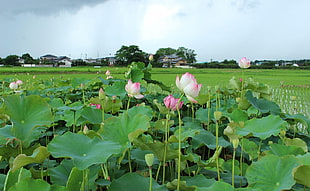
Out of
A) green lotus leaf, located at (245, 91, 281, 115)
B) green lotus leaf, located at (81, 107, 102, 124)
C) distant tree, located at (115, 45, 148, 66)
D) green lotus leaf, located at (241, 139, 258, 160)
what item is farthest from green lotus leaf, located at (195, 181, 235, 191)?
distant tree, located at (115, 45, 148, 66)

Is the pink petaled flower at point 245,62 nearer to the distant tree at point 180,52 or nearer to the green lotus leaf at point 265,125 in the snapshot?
the green lotus leaf at point 265,125

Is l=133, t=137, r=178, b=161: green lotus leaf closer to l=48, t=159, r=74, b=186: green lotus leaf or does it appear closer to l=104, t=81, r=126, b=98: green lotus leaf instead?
l=48, t=159, r=74, b=186: green lotus leaf

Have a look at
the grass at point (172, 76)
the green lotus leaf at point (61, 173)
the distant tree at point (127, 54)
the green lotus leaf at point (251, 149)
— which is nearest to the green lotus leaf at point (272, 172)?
the green lotus leaf at point (251, 149)

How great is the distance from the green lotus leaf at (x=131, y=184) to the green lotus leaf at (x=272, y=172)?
0.18m

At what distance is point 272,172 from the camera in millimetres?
513

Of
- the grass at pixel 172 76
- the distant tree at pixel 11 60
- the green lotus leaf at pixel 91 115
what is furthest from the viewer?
the distant tree at pixel 11 60

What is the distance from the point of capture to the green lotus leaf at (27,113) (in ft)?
2.00

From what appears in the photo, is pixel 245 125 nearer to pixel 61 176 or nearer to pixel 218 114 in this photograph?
pixel 218 114

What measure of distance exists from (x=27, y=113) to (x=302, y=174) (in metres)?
0.60

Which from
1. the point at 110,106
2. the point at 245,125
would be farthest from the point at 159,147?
the point at 110,106

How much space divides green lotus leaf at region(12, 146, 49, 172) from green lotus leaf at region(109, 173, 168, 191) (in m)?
0.14

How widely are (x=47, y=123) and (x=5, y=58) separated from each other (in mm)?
34931

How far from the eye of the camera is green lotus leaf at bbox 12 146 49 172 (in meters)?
0.45

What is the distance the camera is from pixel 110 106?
1064mm
